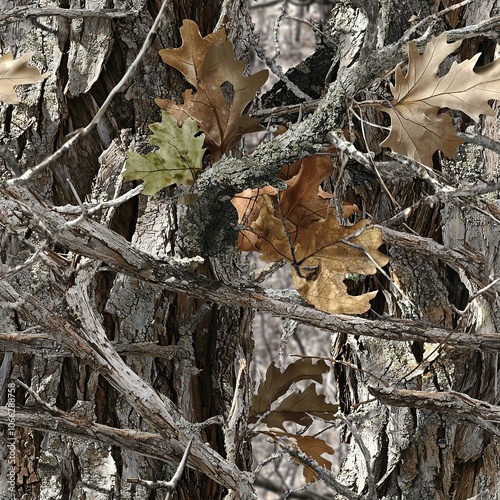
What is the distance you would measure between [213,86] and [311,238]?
0.23 m

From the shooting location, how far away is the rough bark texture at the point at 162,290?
873mm

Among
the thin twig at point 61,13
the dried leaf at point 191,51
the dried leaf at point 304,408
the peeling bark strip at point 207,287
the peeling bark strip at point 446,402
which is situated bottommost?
the dried leaf at point 304,408

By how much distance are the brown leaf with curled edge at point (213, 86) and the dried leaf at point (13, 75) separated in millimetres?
162

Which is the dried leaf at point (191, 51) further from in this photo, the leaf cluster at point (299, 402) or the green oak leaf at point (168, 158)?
the leaf cluster at point (299, 402)

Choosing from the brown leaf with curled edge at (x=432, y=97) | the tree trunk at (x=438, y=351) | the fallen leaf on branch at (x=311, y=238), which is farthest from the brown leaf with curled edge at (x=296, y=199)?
the tree trunk at (x=438, y=351)

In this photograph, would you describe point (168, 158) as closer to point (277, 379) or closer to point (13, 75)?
point (13, 75)

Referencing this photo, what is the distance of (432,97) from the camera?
835 millimetres

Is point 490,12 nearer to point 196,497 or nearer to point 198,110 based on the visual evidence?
point 198,110

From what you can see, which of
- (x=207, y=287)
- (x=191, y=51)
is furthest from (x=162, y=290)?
(x=191, y=51)

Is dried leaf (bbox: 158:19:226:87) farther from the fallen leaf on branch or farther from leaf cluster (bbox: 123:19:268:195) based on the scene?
the fallen leaf on branch

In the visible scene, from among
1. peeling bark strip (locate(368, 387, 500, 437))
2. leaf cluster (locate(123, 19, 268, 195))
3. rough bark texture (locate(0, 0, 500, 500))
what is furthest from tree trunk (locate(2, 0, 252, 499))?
peeling bark strip (locate(368, 387, 500, 437))

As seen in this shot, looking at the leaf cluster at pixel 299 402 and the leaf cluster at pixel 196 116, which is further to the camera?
the leaf cluster at pixel 299 402

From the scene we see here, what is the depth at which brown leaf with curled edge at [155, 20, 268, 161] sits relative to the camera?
0.89 metres

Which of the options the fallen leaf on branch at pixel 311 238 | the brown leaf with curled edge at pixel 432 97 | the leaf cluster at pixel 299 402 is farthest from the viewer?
the leaf cluster at pixel 299 402
